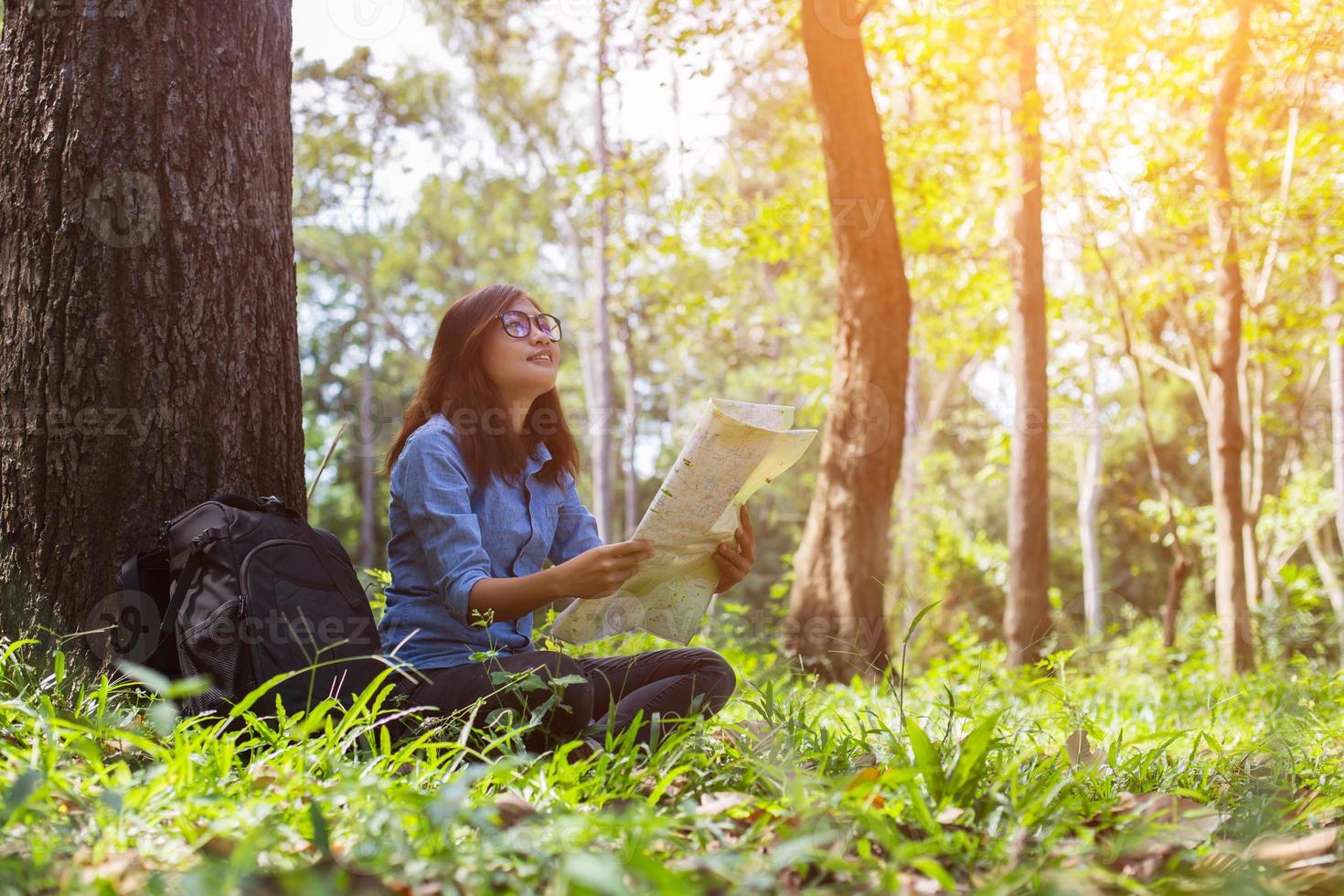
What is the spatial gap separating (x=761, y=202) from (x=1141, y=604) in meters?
17.2

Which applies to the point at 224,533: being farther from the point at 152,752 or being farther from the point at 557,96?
the point at 557,96

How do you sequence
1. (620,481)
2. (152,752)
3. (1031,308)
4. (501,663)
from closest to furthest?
(152,752) < (501,663) < (1031,308) < (620,481)

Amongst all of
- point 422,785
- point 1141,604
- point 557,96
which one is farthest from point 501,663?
point 1141,604

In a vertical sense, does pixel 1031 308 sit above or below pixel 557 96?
below

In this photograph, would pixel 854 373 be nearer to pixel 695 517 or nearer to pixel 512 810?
pixel 695 517

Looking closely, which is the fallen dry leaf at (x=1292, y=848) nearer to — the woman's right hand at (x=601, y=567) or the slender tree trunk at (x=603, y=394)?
the woman's right hand at (x=601, y=567)

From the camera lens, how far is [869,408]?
20.1ft

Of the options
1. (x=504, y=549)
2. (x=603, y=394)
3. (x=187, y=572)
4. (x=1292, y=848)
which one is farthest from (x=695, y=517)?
(x=603, y=394)

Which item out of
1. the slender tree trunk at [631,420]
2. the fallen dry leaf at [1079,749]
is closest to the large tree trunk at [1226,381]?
the fallen dry leaf at [1079,749]

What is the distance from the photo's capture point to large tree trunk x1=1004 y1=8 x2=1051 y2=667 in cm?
800

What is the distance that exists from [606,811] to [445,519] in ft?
3.42

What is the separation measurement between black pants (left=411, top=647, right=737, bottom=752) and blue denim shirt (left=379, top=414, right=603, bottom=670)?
0.12 metres

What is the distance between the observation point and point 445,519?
8.59 ft

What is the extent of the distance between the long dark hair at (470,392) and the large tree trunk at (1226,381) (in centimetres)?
653
